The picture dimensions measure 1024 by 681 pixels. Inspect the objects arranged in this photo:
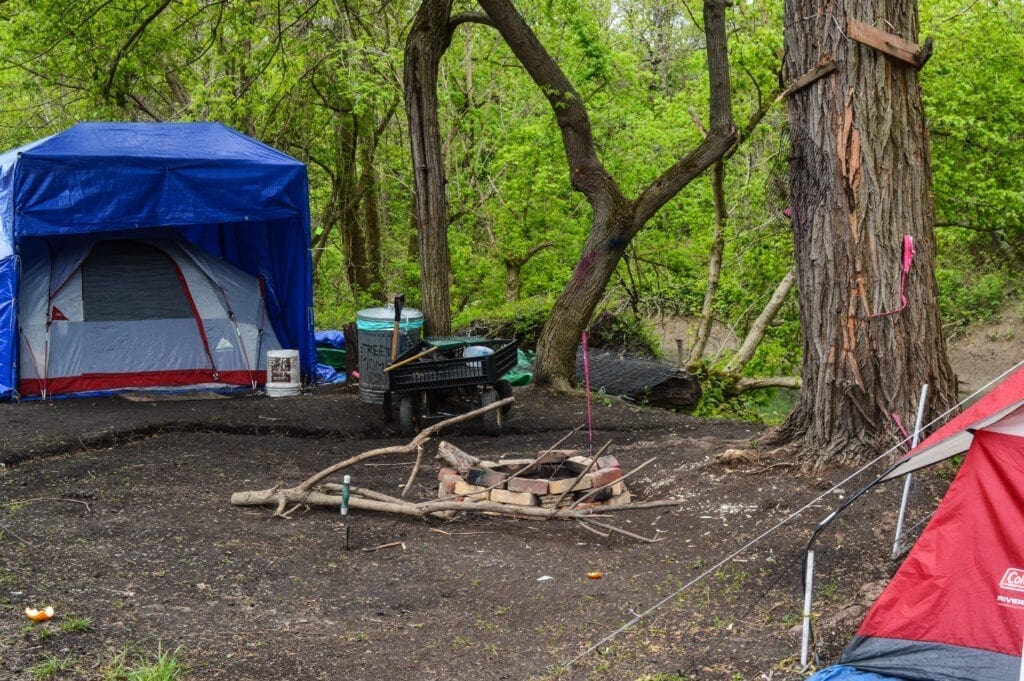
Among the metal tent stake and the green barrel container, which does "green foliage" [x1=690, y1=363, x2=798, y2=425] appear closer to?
the green barrel container

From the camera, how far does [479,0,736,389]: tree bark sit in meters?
11.3

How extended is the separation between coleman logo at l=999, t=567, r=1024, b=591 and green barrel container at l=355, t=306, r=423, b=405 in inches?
265

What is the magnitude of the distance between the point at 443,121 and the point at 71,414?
1083 centimetres

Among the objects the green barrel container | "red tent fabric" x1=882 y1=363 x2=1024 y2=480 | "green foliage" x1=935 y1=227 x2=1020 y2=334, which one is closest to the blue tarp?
"red tent fabric" x1=882 y1=363 x2=1024 y2=480

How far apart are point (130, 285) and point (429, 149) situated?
12.3 feet

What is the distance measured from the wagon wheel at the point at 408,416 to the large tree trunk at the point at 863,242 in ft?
13.2

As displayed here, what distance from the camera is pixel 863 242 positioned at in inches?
255

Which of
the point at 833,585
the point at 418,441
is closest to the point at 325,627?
the point at 418,441

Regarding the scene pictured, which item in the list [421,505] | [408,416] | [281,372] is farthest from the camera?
[281,372]

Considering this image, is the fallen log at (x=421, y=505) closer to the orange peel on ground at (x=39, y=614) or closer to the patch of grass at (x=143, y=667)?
the orange peel on ground at (x=39, y=614)

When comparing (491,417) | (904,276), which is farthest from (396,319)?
(904,276)

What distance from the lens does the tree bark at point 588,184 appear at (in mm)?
11297

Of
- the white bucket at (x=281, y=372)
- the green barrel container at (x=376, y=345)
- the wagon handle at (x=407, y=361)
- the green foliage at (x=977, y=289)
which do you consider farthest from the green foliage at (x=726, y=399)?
the green foliage at (x=977, y=289)

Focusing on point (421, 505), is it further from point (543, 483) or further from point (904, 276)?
point (904, 276)
